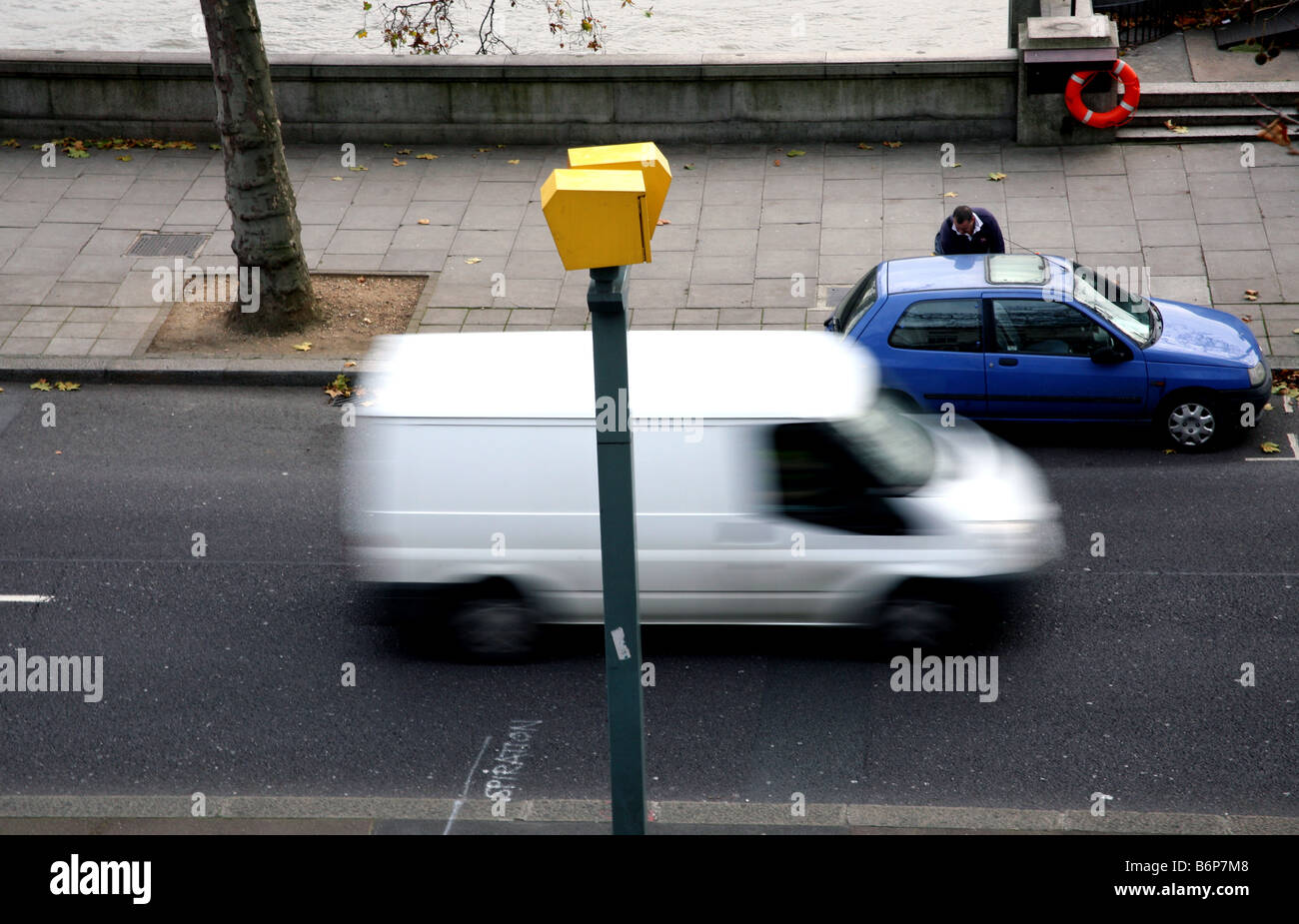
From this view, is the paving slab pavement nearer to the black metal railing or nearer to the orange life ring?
the orange life ring

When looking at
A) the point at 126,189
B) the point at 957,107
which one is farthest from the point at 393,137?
the point at 957,107

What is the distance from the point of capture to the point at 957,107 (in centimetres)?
1692

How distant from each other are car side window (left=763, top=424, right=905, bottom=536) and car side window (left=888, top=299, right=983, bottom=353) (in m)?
2.97

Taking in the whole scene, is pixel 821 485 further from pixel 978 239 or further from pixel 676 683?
pixel 978 239

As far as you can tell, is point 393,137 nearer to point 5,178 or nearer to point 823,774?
point 5,178

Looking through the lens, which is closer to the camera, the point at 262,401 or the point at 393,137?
the point at 262,401

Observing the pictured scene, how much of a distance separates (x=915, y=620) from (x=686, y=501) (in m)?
1.63

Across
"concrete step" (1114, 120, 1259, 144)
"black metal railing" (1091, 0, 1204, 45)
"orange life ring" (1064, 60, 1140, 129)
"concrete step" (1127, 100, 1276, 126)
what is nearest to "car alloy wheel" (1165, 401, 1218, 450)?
"orange life ring" (1064, 60, 1140, 129)

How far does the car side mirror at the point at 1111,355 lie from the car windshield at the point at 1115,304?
0.15 metres

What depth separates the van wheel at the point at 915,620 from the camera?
8539 millimetres

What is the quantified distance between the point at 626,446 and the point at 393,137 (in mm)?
13341

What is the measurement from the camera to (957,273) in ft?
36.7
